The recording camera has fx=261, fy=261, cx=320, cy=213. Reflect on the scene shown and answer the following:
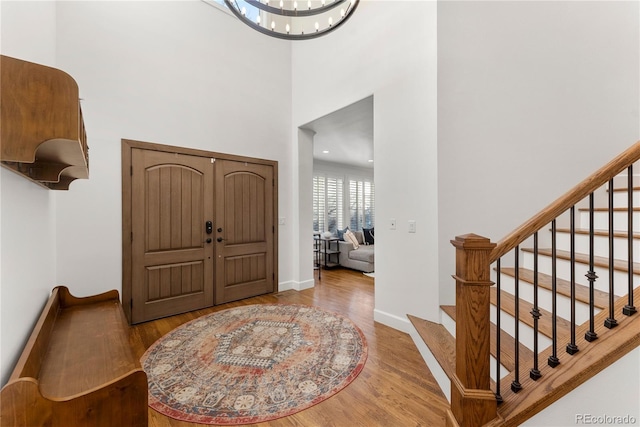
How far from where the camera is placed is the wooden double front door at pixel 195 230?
3.05 metres

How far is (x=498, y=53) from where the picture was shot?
2561 millimetres

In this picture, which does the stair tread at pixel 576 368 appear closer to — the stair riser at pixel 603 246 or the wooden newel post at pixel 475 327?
the wooden newel post at pixel 475 327

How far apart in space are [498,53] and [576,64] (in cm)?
73

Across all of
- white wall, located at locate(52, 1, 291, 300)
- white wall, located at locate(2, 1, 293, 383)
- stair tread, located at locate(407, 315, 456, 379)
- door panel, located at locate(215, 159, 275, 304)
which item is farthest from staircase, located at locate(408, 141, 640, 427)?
white wall, located at locate(52, 1, 291, 300)

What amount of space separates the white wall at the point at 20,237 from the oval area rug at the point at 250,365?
98 centimetres

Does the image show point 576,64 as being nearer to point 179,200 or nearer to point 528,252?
point 528,252

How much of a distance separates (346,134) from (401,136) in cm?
220

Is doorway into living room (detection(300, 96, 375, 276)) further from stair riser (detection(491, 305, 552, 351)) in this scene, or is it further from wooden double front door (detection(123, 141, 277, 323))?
stair riser (detection(491, 305, 552, 351))

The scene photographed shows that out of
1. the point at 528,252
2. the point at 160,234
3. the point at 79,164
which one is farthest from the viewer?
the point at 160,234

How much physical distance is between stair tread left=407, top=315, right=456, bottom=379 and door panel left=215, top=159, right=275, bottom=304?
92.3 inches

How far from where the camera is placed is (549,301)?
1801 mm

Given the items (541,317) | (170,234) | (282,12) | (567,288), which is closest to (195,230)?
(170,234)

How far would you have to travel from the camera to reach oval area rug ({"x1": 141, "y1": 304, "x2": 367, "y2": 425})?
1730mm

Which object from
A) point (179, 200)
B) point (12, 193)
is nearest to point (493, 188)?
point (12, 193)
